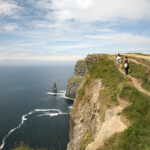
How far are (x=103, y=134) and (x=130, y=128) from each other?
7.66 ft

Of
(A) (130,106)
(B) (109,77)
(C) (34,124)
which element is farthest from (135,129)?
(C) (34,124)

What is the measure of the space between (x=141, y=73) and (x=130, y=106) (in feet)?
32.0

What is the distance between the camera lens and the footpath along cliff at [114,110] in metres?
11.5

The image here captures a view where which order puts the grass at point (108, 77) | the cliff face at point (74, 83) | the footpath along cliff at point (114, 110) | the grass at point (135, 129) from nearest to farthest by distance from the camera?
the grass at point (135, 129)
the footpath along cliff at point (114, 110)
the grass at point (108, 77)
the cliff face at point (74, 83)

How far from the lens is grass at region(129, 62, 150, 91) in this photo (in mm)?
20227

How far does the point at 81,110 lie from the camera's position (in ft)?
79.7

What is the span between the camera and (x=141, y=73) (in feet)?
73.0

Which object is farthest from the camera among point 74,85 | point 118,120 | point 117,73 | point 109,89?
point 74,85

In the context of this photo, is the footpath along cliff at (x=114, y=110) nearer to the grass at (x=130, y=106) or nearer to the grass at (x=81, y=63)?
the grass at (x=130, y=106)

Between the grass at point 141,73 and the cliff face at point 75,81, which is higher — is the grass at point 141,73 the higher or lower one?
the higher one

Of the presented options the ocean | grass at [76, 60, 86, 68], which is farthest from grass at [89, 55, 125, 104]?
grass at [76, 60, 86, 68]

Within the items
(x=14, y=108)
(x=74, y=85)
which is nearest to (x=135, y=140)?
(x=14, y=108)

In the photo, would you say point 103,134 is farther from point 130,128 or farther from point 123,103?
point 123,103

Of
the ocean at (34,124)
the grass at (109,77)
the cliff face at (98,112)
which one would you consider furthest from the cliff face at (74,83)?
the grass at (109,77)
